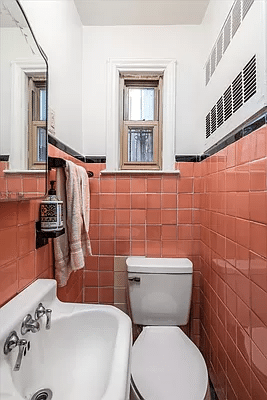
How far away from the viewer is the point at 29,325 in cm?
82

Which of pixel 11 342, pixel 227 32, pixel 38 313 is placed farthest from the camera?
pixel 227 32

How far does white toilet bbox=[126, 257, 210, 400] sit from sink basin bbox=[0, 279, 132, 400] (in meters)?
0.32

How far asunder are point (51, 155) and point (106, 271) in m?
0.96

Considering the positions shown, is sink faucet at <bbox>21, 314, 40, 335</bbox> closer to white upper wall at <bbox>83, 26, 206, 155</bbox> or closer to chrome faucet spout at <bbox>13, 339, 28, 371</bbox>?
chrome faucet spout at <bbox>13, 339, 28, 371</bbox>

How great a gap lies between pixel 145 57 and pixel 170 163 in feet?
2.45

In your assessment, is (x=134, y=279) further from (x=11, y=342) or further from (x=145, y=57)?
(x=145, y=57)

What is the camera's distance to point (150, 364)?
1.26m

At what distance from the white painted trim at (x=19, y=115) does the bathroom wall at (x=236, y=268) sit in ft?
2.69

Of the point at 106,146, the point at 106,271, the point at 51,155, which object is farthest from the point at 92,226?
the point at 51,155

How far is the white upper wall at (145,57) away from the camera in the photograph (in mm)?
1898

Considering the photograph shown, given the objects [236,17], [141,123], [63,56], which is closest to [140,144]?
[141,123]

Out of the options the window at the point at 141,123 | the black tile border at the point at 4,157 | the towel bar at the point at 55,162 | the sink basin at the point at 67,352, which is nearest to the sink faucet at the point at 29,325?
the sink basin at the point at 67,352

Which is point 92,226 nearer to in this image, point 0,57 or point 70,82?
point 70,82

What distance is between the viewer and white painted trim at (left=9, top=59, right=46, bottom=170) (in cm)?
87
